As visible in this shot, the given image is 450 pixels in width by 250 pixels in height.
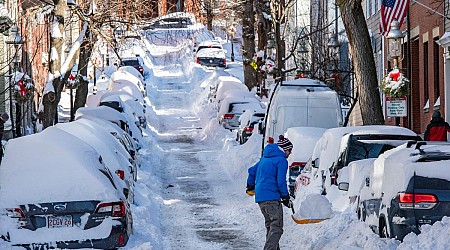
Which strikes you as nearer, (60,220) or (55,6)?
(60,220)

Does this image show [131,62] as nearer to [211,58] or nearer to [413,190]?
[211,58]

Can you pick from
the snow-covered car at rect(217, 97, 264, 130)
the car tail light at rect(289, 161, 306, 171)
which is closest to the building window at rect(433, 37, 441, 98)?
the car tail light at rect(289, 161, 306, 171)

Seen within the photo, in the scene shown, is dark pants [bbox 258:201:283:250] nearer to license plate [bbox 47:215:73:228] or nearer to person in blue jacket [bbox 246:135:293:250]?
person in blue jacket [bbox 246:135:293:250]

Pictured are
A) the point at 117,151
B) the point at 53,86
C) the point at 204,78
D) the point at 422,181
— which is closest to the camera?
the point at 422,181

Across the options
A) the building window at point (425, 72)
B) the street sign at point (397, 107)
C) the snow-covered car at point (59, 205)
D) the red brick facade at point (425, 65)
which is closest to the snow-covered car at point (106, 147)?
the snow-covered car at point (59, 205)

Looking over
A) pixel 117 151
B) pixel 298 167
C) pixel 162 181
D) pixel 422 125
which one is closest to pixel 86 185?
pixel 117 151

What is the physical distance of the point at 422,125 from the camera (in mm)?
32188

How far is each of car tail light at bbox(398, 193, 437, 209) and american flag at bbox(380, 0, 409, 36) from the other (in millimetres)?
13364

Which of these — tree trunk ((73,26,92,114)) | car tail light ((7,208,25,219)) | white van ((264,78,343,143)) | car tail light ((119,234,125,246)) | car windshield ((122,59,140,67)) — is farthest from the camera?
car windshield ((122,59,140,67))

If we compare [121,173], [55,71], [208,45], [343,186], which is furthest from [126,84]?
[343,186]

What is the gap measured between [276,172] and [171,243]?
126 inches

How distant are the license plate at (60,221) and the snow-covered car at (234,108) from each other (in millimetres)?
28194

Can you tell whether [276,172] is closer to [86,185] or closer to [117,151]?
[86,185]

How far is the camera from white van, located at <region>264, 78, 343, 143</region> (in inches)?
947
